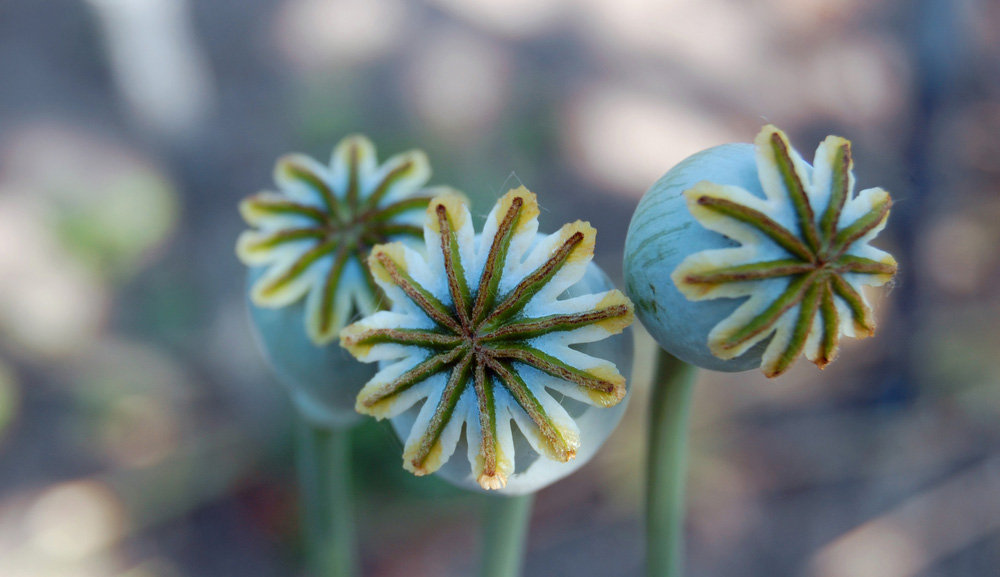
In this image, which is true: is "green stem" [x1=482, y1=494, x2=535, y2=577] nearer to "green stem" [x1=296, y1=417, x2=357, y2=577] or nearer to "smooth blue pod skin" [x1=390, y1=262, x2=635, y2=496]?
"smooth blue pod skin" [x1=390, y1=262, x2=635, y2=496]

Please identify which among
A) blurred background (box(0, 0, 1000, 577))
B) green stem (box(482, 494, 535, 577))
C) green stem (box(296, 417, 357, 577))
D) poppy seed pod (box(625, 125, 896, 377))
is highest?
blurred background (box(0, 0, 1000, 577))

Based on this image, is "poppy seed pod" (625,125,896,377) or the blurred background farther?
the blurred background

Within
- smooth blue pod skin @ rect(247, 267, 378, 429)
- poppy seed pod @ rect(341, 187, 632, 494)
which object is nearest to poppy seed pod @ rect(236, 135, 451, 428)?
smooth blue pod skin @ rect(247, 267, 378, 429)

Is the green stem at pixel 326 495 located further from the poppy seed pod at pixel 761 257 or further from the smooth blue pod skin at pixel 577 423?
the poppy seed pod at pixel 761 257

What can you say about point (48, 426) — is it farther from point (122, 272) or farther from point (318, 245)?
point (318, 245)

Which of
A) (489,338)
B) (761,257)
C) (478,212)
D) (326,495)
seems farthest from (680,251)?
(478,212)

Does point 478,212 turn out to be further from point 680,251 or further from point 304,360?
point 680,251

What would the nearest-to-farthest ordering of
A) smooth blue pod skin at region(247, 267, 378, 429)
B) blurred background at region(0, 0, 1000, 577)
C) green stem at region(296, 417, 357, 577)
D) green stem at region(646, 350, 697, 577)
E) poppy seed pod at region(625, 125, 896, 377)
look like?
poppy seed pod at region(625, 125, 896, 377), green stem at region(646, 350, 697, 577), smooth blue pod skin at region(247, 267, 378, 429), green stem at region(296, 417, 357, 577), blurred background at region(0, 0, 1000, 577)
